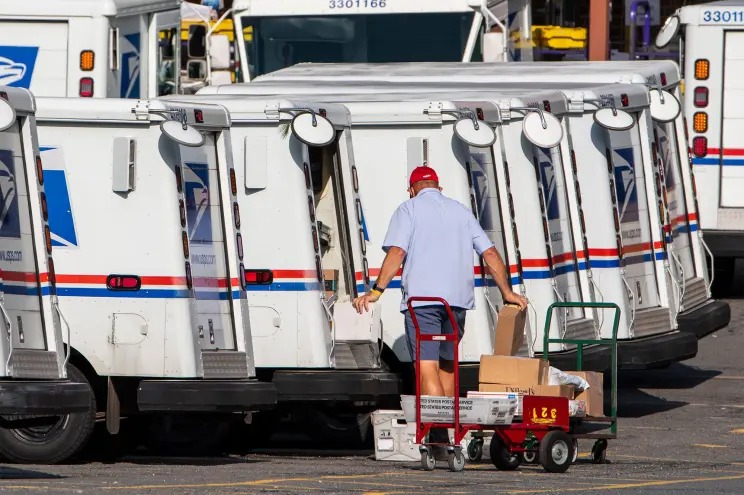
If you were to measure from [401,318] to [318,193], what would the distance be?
949mm

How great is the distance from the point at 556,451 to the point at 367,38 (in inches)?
389

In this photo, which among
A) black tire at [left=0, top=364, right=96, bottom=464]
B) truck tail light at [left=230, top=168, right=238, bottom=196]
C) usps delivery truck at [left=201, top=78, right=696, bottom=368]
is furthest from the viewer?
usps delivery truck at [left=201, top=78, right=696, bottom=368]

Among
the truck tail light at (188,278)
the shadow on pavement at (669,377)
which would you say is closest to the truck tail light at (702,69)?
the shadow on pavement at (669,377)

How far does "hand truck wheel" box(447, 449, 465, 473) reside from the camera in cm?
1165

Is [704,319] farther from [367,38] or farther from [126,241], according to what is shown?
[126,241]

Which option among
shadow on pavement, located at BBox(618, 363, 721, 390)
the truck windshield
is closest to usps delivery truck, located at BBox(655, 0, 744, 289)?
the truck windshield

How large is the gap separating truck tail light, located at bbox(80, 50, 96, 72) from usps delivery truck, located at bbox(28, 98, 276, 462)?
6.07m

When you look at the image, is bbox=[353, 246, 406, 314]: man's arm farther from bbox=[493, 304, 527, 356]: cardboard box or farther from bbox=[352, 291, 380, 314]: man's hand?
bbox=[493, 304, 527, 356]: cardboard box

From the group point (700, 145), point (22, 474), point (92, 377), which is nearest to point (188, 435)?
point (92, 377)

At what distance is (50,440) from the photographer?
12.1 meters

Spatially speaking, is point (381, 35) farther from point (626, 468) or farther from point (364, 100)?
point (626, 468)

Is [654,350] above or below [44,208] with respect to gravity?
below

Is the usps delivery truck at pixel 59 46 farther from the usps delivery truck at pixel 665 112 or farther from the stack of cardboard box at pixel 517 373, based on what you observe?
the stack of cardboard box at pixel 517 373

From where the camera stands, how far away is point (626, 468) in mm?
12148
